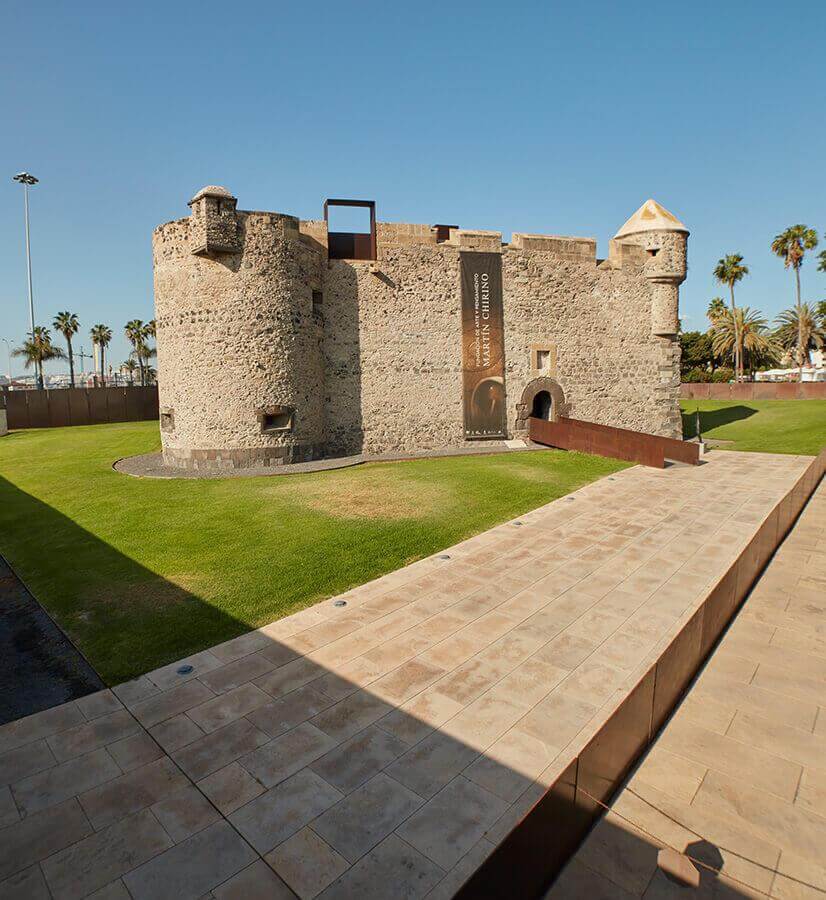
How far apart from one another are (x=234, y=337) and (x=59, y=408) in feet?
60.5

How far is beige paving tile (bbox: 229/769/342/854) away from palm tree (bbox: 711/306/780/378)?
1962 inches

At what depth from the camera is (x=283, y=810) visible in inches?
138

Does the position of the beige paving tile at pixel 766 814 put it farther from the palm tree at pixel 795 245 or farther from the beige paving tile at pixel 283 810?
the palm tree at pixel 795 245

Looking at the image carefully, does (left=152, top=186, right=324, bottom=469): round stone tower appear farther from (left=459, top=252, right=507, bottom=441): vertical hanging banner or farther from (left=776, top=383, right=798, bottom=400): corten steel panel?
(left=776, top=383, right=798, bottom=400): corten steel panel

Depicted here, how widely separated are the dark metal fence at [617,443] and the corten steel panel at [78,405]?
77.4 ft

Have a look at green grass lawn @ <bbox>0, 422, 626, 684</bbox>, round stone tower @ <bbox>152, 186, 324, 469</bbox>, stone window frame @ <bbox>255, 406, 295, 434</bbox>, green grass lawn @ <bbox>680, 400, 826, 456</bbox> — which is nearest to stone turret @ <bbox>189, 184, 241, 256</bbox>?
round stone tower @ <bbox>152, 186, 324, 469</bbox>

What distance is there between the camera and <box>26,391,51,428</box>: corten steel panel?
27.1 metres

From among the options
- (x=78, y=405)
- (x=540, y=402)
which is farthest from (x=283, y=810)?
(x=78, y=405)

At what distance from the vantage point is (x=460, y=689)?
4.83m

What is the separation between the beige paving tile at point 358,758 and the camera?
3756 mm

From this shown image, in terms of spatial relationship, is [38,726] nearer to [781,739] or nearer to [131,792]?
[131,792]

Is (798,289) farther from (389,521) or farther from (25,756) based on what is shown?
(25,756)

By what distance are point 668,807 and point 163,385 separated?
53.0 feet

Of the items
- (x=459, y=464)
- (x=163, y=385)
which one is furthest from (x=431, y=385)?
(x=163, y=385)
